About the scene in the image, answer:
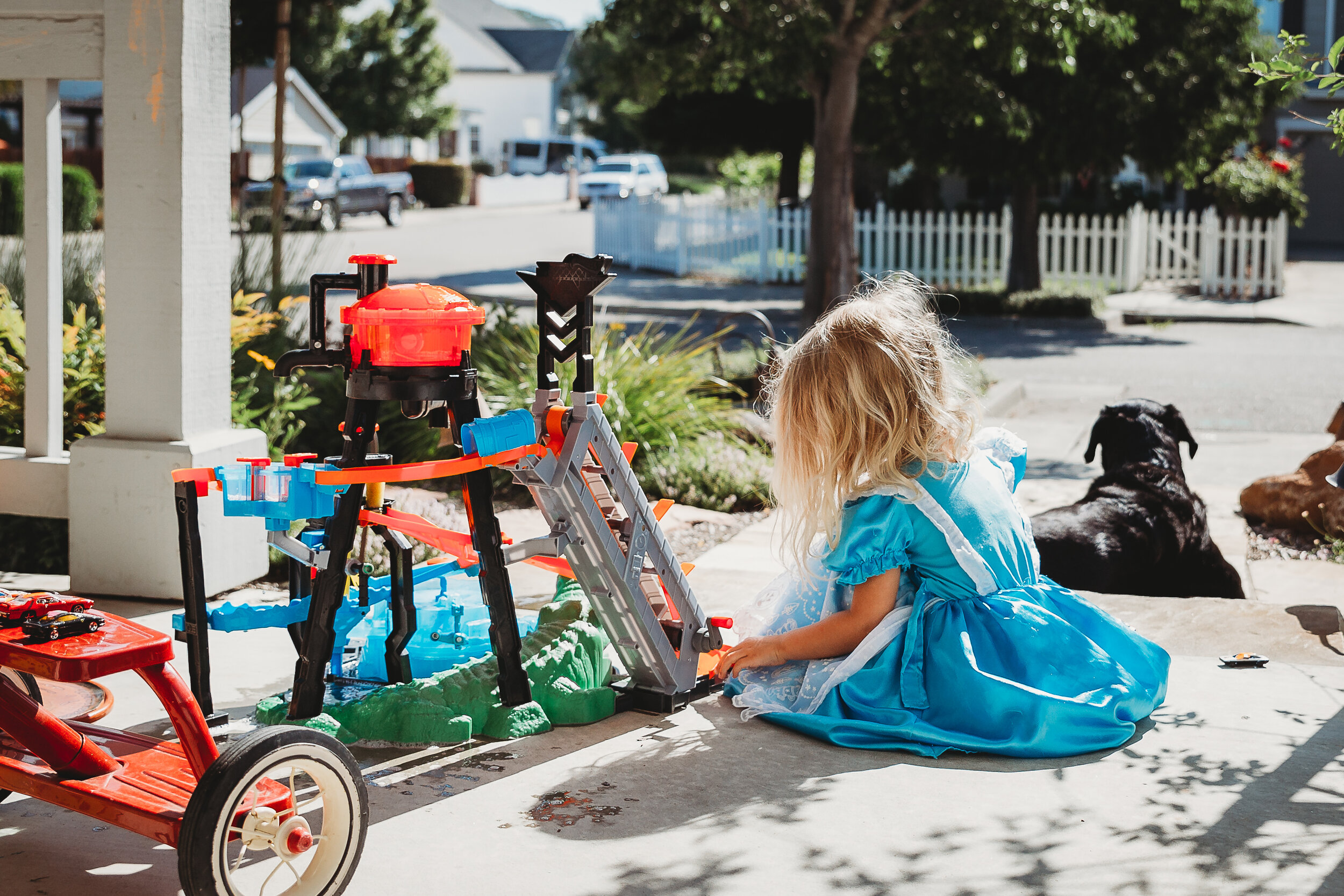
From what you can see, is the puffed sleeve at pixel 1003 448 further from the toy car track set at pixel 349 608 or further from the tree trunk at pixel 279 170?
the tree trunk at pixel 279 170

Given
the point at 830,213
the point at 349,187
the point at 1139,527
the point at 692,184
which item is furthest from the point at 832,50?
the point at 692,184

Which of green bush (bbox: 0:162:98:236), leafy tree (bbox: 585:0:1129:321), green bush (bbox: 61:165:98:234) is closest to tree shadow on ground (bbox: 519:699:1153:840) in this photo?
leafy tree (bbox: 585:0:1129:321)

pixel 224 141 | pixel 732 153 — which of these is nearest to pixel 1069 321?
pixel 732 153

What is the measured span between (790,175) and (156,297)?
23136 millimetres

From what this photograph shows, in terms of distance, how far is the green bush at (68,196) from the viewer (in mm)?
24078

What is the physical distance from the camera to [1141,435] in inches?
208

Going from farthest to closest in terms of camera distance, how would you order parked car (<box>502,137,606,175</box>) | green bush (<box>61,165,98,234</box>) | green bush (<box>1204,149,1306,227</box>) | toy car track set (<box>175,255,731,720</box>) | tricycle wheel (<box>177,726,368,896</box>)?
1. parked car (<box>502,137,606,175</box>)
2. green bush (<box>61,165,98,234</box>)
3. green bush (<box>1204,149,1306,227</box>)
4. toy car track set (<box>175,255,731,720</box>)
5. tricycle wheel (<box>177,726,368,896</box>)

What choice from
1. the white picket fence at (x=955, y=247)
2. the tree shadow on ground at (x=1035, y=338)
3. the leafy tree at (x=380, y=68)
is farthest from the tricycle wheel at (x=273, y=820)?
the leafy tree at (x=380, y=68)

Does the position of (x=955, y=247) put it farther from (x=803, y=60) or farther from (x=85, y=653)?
(x=85, y=653)

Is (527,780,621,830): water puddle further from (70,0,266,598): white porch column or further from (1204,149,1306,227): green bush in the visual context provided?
(1204,149,1306,227): green bush

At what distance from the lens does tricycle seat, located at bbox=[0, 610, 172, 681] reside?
236cm

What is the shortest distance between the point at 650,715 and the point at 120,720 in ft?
4.72

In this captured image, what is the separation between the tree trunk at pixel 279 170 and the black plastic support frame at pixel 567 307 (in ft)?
17.1

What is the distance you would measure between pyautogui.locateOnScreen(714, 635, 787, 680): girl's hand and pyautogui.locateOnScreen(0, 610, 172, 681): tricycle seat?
1628mm
